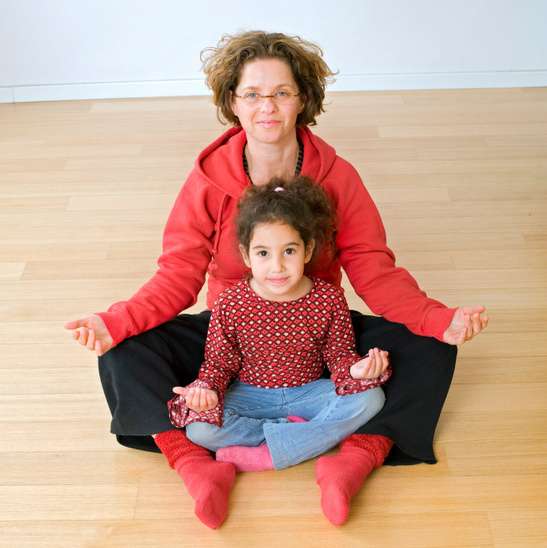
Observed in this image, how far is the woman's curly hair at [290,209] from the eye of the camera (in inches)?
60.2

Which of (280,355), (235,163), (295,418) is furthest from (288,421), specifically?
(235,163)

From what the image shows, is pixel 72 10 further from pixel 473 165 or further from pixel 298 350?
pixel 298 350

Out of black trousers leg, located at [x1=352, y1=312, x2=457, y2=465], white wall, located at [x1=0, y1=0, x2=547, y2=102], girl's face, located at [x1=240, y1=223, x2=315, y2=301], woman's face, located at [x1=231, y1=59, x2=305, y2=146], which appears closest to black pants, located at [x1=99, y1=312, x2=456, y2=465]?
black trousers leg, located at [x1=352, y1=312, x2=457, y2=465]

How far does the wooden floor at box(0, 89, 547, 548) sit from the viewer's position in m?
1.49

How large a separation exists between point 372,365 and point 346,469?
0.71 ft

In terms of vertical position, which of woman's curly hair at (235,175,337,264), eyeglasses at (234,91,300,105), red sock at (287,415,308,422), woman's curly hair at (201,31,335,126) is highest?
woman's curly hair at (201,31,335,126)

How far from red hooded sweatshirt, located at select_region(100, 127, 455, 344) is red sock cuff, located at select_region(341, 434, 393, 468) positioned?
9.8 inches

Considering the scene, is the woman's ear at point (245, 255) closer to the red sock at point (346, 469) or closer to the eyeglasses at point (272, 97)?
the eyeglasses at point (272, 97)

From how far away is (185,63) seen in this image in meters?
3.52

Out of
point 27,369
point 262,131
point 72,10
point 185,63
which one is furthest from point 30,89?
point 262,131

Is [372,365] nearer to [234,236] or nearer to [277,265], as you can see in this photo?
[277,265]

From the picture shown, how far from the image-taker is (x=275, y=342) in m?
1.60

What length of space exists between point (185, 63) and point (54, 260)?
4.96 feet

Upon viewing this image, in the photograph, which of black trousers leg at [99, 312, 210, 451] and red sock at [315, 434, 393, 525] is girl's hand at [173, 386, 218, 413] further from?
red sock at [315, 434, 393, 525]
